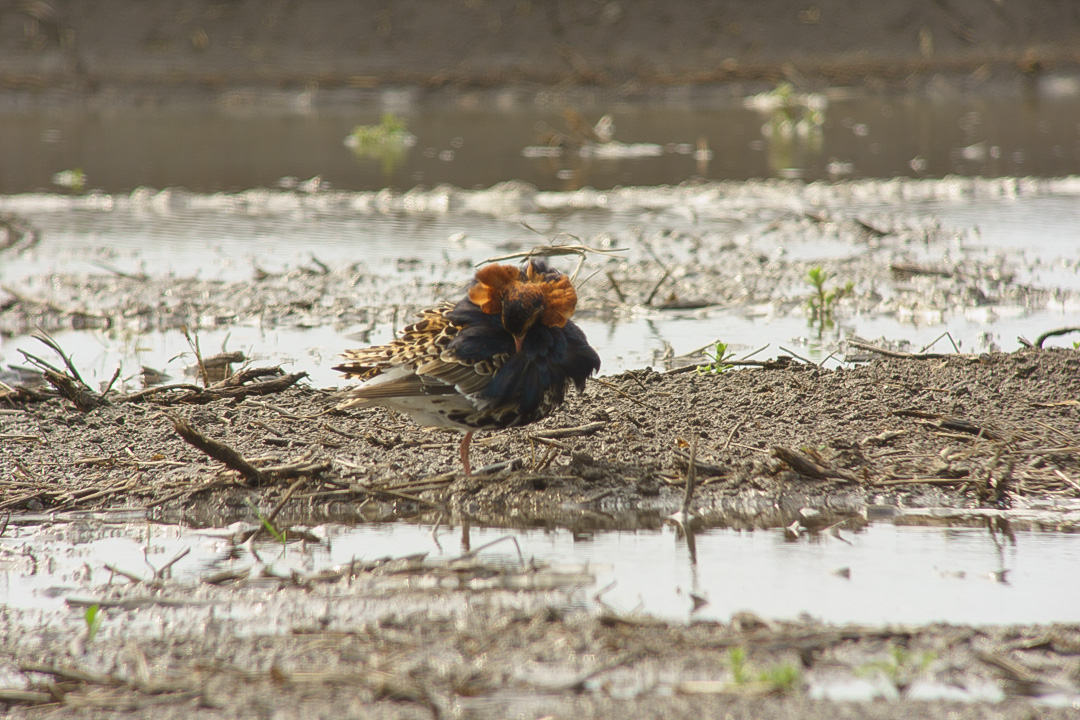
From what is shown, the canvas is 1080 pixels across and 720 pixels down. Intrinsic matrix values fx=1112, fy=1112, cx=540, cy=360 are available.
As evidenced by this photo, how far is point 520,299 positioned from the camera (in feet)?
14.3

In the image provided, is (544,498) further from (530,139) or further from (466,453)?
(530,139)

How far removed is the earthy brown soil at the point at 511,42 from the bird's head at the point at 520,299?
710 inches

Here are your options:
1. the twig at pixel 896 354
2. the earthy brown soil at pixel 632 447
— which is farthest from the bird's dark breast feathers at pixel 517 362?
the twig at pixel 896 354

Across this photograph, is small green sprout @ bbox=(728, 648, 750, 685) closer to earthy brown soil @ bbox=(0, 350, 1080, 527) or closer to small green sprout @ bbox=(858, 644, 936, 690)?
small green sprout @ bbox=(858, 644, 936, 690)

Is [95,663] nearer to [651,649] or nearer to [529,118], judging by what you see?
[651,649]

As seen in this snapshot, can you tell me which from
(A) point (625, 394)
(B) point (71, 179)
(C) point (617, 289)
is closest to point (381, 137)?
(B) point (71, 179)

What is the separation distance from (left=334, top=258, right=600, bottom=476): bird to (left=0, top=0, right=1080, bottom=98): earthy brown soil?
Answer: 1798 centimetres

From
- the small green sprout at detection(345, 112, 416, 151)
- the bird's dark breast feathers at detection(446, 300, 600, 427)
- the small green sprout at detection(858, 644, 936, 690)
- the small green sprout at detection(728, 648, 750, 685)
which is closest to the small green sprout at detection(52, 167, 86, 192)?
the small green sprout at detection(345, 112, 416, 151)

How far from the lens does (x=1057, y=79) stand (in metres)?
21.2

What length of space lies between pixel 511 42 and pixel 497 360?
1991 cm

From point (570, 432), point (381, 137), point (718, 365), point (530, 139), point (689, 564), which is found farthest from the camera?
point (530, 139)

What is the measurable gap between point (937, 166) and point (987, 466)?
9.58 metres

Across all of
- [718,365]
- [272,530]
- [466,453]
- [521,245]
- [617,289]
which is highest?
[521,245]

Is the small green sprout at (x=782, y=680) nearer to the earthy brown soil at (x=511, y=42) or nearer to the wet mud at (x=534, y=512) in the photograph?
the wet mud at (x=534, y=512)
